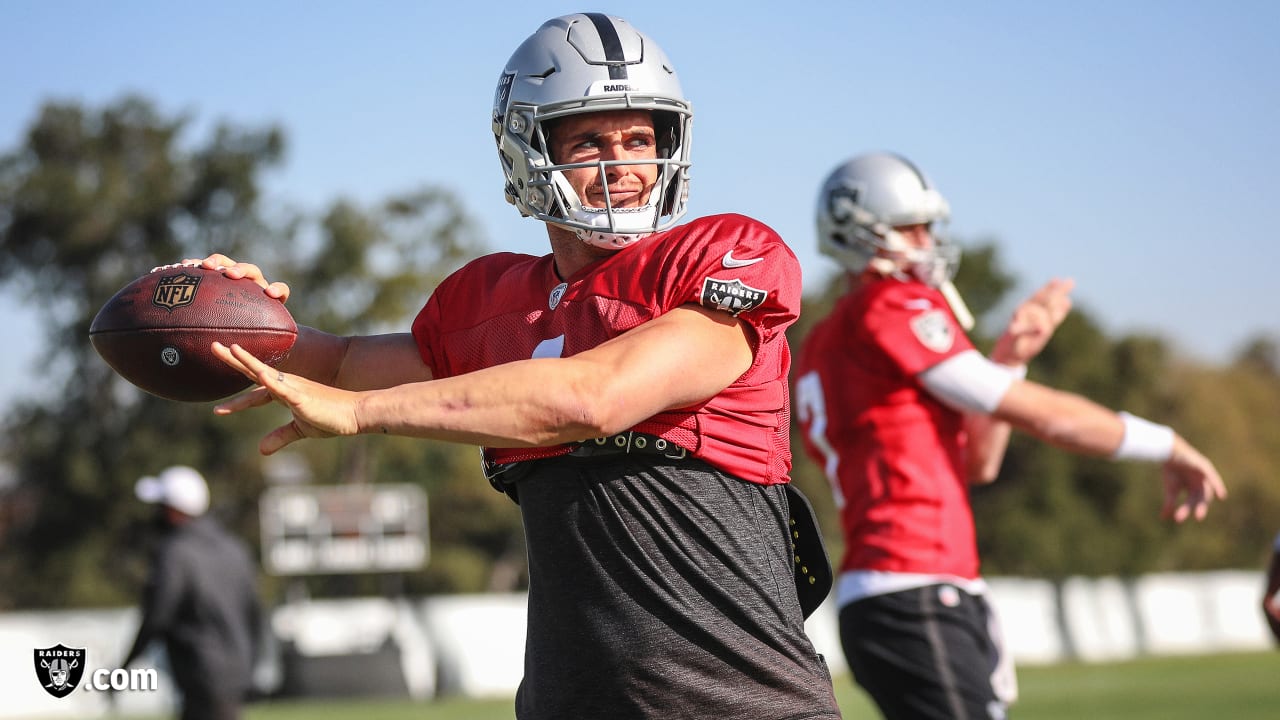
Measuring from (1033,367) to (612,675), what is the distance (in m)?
39.1

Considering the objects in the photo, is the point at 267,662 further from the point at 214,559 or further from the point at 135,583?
the point at 135,583

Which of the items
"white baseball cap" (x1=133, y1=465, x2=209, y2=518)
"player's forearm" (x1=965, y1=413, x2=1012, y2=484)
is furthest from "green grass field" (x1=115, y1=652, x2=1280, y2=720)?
"player's forearm" (x1=965, y1=413, x2=1012, y2=484)

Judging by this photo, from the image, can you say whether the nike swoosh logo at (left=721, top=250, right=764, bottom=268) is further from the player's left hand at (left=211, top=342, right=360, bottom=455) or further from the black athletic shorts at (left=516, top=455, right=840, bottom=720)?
the player's left hand at (left=211, top=342, right=360, bottom=455)

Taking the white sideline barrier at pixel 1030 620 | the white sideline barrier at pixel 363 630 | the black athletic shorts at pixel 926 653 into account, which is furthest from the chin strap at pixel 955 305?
the white sideline barrier at pixel 1030 620

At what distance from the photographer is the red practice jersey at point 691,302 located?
3088 millimetres

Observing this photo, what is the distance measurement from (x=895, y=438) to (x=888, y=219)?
0.90 m

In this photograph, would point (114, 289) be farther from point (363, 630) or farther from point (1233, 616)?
point (1233, 616)

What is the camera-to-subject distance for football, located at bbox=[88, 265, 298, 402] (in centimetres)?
322

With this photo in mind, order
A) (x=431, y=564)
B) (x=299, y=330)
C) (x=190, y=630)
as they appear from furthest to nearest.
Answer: (x=431, y=564) → (x=190, y=630) → (x=299, y=330)

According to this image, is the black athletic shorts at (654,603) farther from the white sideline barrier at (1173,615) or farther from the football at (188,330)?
the white sideline barrier at (1173,615)

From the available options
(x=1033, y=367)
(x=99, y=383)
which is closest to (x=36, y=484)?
(x=99, y=383)

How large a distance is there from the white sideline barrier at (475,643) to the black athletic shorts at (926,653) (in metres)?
15.1

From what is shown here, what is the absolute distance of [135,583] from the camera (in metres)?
34.4

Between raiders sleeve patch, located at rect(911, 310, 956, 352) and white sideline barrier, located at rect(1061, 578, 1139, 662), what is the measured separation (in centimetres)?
2261
